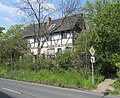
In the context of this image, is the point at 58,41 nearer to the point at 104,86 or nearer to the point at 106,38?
the point at 106,38

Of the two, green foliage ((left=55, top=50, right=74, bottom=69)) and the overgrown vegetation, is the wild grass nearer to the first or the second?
the overgrown vegetation

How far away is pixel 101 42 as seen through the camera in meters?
22.2

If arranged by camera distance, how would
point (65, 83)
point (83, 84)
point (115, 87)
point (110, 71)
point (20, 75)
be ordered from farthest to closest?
point (20, 75) < point (110, 71) < point (65, 83) < point (83, 84) < point (115, 87)

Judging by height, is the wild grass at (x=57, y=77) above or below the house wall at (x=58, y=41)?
below

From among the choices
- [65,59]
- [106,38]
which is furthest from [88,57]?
[65,59]

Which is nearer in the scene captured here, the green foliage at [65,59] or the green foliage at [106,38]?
the green foliage at [106,38]

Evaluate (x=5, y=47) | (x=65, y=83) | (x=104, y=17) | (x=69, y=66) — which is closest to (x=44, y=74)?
(x=69, y=66)

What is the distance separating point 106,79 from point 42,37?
2398cm

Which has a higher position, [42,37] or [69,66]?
[42,37]

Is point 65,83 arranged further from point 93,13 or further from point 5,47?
point 5,47

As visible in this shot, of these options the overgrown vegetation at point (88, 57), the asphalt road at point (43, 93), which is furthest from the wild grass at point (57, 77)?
the asphalt road at point (43, 93)

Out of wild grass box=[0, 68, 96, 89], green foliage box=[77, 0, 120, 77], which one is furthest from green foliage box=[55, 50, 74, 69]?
green foliage box=[77, 0, 120, 77]

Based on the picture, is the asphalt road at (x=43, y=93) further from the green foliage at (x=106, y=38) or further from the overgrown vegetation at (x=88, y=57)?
the green foliage at (x=106, y=38)

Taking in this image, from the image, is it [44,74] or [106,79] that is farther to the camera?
[44,74]
